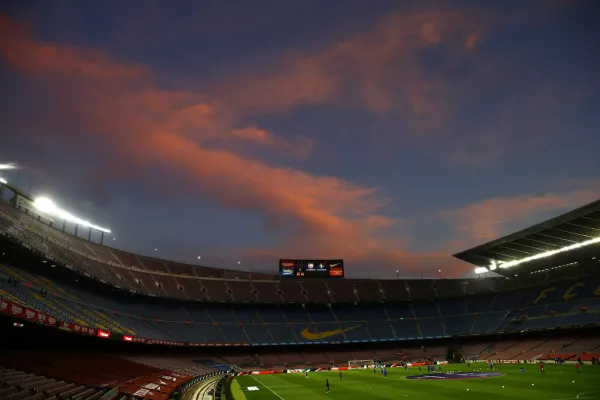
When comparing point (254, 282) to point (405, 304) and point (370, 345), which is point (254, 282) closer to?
point (370, 345)

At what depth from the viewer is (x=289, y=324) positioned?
8169cm

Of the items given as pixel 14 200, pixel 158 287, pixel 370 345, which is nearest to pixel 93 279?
pixel 14 200

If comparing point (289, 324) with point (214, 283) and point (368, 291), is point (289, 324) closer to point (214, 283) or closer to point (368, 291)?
point (214, 283)

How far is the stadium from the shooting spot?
107 ft

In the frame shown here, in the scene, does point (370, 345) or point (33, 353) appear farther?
point (370, 345)

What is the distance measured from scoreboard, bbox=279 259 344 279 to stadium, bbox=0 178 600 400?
27 cm

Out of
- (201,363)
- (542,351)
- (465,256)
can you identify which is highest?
(465,256)

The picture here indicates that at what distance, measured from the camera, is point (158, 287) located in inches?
2918

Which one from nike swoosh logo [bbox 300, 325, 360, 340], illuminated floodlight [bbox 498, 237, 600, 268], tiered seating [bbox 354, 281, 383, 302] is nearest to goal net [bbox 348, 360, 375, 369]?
nike swoosh logo [bbox 300, 325, 360, 340]

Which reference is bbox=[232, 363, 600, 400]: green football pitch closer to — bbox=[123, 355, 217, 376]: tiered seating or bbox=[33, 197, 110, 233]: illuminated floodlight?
bbox=[123, 355, 217, 376]: tiered seating

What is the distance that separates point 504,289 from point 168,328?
→ 2722 inches

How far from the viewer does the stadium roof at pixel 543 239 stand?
4859cm

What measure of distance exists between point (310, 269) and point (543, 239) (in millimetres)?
42849

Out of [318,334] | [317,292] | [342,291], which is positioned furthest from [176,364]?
[342,291]
